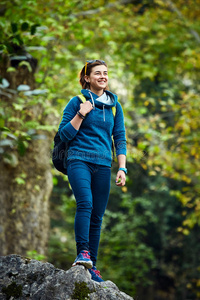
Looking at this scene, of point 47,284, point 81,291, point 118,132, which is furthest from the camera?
point 118,132

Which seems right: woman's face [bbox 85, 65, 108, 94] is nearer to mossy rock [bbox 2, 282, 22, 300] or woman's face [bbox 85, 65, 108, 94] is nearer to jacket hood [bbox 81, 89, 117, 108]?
jacket hood [bbox 81, 89, 117, 108]

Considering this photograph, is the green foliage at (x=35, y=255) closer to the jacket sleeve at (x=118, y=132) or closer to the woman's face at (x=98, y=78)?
the jacket sleeve at (x=118, y=132)

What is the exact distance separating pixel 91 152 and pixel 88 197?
1.19 feet

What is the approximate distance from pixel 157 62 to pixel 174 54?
0.46 m

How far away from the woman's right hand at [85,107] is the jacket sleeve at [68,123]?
0.42ft

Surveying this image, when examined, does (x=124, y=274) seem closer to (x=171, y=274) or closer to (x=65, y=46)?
(x=171, y=274)

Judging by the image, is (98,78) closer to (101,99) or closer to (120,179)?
(101,99)

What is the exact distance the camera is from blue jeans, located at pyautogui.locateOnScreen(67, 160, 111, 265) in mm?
3027

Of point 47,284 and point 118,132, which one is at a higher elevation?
point 118,132

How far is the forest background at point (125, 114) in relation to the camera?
6.27 metres

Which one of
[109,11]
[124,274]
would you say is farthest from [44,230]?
[124,274]

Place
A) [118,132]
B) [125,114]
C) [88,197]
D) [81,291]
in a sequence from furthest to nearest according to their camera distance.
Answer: [125,114]
[118,132]
[88,197]
[81,291]

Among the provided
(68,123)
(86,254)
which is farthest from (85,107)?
(86,254)

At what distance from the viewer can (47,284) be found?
2.93 metres
